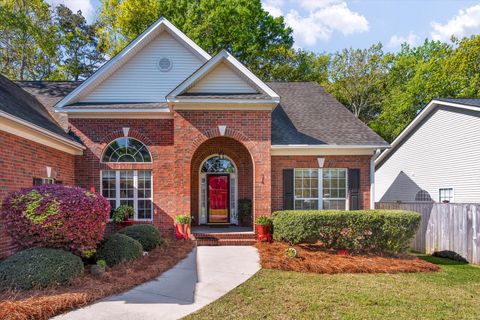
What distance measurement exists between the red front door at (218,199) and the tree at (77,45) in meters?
22.9

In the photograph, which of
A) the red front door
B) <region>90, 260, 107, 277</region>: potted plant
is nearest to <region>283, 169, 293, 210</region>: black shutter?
the red front door

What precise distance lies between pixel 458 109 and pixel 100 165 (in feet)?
45.1

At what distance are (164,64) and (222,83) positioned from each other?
9.30 feet

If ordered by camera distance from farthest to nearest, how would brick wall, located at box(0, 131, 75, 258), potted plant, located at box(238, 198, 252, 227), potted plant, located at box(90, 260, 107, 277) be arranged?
potted plant, located at box(238, 198, 252, 227), brick wall, located at box(0, 131, 75, 258), potted plant, located at box(90, 260, 107, 277)

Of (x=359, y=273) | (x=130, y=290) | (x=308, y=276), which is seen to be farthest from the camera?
(x=359, y=273)

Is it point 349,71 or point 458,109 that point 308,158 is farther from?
point 349,71

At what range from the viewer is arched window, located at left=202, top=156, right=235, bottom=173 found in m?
14.3

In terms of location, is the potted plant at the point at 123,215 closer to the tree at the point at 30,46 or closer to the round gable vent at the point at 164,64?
the round gable vent at the point at 164,64

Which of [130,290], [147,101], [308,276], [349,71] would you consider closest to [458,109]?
[308,276]

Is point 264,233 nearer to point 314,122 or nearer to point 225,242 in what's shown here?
point 225,242

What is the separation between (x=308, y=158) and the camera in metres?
12.7

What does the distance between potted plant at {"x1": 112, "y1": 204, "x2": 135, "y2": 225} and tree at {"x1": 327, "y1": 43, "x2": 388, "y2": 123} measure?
25277 millimetres

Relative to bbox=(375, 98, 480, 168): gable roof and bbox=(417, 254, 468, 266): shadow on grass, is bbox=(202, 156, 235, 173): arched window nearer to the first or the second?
bbox=(417, 254, 468, 266): shadow on grass

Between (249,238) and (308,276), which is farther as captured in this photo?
(249,238)
